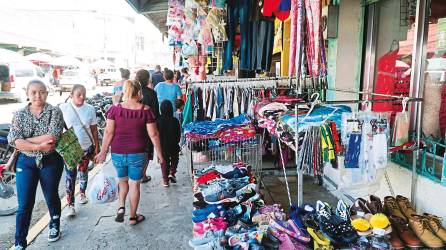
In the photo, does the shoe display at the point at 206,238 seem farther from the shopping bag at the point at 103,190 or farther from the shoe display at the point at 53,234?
the shoe display at the point at 53,234

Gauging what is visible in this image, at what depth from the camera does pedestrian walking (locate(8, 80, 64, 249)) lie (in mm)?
3605

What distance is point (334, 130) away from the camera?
300cm

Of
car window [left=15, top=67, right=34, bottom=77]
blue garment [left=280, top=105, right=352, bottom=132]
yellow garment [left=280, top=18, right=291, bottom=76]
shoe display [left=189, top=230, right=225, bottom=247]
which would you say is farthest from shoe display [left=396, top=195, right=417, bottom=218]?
car window [left=15, top=67, right=34, bottom=77]

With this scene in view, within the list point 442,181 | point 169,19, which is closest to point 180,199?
point 442,181

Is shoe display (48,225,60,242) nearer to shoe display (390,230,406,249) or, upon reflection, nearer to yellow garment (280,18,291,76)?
shoe display (390,230,406,249)

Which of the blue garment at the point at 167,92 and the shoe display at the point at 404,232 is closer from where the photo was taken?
the shoe display at the point at 404,232

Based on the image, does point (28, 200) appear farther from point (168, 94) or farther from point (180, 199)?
point (168, 94)

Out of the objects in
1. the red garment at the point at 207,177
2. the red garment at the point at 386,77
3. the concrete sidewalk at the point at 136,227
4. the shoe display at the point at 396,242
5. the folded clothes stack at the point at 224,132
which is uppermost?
the red garment at the point at 386,77

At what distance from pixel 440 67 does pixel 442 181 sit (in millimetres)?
1161

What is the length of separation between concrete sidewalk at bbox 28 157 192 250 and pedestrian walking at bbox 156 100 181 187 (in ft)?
1.47

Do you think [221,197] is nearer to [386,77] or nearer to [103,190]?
[103,190]

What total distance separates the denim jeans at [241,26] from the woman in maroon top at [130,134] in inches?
98.2

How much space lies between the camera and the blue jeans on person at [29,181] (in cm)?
368

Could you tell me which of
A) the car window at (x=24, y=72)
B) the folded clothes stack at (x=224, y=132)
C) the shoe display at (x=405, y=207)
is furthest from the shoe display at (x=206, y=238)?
the car window at (x=24, y=72)
